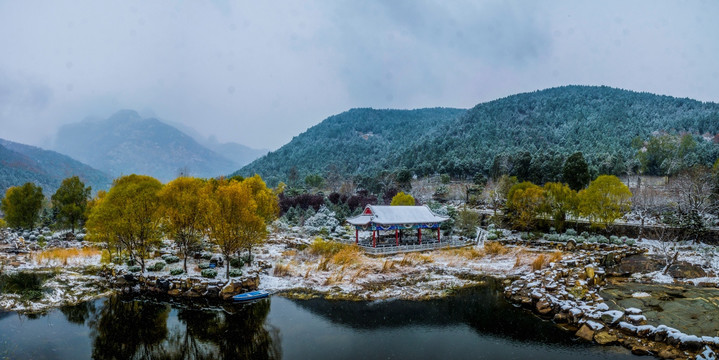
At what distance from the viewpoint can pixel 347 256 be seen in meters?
30.1

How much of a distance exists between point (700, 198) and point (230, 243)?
142 ft

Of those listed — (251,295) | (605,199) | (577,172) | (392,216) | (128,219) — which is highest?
(577,172)

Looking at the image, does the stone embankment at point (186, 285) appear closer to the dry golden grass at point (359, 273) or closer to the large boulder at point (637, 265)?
the dry golden grass at point (359, 273)

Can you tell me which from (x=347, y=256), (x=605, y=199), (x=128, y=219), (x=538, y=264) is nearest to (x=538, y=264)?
(x=538, y=264)

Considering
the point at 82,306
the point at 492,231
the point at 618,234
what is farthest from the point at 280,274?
the point at 618,234

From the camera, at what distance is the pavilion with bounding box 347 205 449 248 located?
35.1 meters

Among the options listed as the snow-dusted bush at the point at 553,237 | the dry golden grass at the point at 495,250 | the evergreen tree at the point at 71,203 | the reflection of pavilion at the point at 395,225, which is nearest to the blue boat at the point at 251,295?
the reflection of pavilion at the point at 395,225

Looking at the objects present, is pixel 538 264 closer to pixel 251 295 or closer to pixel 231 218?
pixel 251 295

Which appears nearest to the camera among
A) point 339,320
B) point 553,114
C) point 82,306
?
point 339,320

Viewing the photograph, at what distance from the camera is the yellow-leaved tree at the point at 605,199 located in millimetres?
39531

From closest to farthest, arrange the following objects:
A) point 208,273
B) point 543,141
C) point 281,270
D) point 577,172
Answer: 1. point 208,273
2. point 281,270
3. point 577,172
4. point 543,141

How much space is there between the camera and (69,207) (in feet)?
140

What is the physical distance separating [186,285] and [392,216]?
19.5 metres

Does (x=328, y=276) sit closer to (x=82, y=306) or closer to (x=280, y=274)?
(x=280, y=274)
